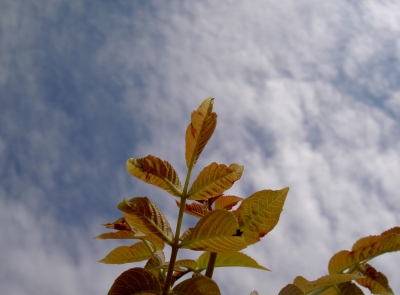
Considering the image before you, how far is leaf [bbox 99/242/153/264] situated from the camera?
162 centimetres

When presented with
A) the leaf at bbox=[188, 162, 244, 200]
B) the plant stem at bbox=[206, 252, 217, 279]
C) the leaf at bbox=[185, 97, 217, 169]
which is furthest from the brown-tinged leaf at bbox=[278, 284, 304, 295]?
the leaf at bbox=[185, 97, 217, 169]

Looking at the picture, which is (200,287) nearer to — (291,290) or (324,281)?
(291,290)

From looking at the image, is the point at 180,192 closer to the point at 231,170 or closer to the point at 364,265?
the point at 231,170

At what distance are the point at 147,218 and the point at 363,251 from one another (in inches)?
32.6

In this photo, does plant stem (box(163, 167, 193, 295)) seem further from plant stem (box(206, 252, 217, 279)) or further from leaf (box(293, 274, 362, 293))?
leaf (box(293, 274, 362, 293))

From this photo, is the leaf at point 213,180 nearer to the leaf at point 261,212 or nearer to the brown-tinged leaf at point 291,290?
the leaf at point 261,212

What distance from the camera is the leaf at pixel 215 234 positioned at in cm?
117

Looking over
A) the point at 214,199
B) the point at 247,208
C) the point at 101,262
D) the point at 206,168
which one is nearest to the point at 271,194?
the point at 247,208

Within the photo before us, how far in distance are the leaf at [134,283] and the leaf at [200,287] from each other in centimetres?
9

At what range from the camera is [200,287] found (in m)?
1.19

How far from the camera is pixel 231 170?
1.37m

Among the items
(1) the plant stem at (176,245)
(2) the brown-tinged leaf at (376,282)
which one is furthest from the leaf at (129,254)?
(2) the brown-tinged leaf at (376,282)

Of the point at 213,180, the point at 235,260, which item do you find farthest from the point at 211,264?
the point at 213,180

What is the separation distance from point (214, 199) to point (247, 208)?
11.8 inches
